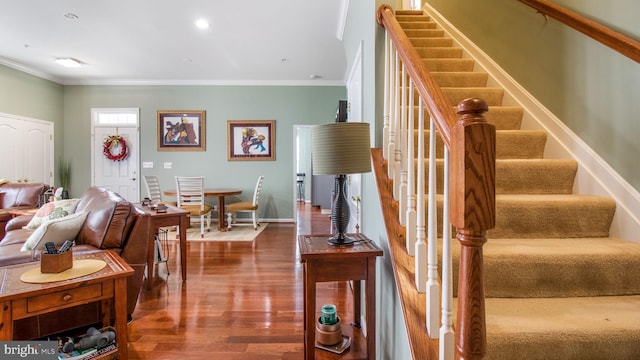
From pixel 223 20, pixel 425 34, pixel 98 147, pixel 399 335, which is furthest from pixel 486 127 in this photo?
pixel 98 147

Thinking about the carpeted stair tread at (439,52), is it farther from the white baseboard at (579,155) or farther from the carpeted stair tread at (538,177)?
the carpeted stair tread at (538,177)

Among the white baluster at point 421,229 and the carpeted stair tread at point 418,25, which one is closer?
the white baluster at point 421,229

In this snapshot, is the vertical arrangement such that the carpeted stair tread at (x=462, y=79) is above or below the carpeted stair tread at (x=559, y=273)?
above

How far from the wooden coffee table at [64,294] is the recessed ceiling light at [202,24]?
298 cm

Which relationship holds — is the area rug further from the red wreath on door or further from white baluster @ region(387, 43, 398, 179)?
white baluster @ region(387, 43, 398, 179)

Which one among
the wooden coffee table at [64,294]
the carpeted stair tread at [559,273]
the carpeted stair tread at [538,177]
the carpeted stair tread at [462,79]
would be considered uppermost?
the carpeted stair tread at [462,79]

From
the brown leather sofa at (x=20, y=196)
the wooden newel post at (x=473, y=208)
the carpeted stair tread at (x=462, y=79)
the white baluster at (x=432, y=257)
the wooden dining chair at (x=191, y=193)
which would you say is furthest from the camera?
the wooden dining chair at (x=191, y=193)

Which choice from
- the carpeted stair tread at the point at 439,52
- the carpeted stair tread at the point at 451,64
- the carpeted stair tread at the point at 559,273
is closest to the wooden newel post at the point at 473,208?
the carpeted stair tread at the point at 559,273

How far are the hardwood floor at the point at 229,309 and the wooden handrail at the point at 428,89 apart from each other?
158 centimetres

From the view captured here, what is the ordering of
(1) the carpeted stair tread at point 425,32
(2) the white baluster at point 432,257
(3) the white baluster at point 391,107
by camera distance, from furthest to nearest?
(1) the carpeted stair tread at point 425,32
(3) the white baluster at point 391,107
(2) the white baluster at point 432,257

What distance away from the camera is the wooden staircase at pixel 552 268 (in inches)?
39.7

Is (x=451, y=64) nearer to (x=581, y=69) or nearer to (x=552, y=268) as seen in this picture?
(x=581, y=69)

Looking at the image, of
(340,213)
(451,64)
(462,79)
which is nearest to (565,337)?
(340,213)

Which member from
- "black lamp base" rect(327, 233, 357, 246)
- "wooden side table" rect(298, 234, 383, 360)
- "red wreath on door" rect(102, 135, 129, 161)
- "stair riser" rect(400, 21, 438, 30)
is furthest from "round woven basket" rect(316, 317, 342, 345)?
"red wreath on door" rect(102, 135, 129, 161)
